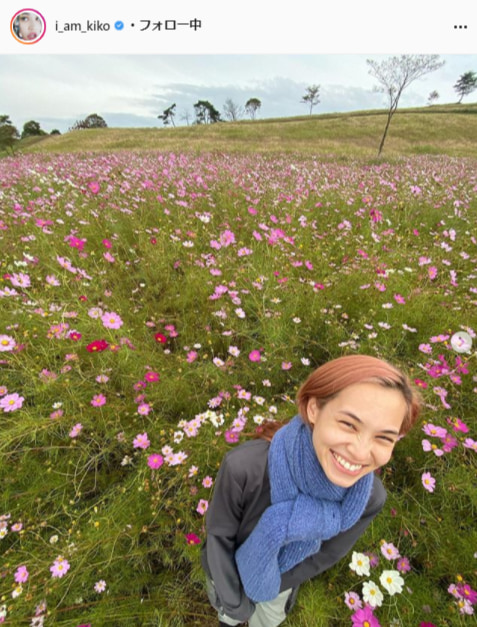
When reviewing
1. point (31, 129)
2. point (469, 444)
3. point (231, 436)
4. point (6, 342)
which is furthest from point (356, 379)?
point (31, 129)

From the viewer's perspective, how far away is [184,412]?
1.79m

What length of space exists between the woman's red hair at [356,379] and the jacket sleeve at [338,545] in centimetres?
28

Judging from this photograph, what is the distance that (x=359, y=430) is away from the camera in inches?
29.8

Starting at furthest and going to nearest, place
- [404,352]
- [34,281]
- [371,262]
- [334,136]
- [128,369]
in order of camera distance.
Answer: [334,136] → [371,262] → [34,281] → [404,352] → [128,369]

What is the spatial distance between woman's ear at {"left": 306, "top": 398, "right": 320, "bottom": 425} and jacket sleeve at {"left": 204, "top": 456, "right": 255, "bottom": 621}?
28cm

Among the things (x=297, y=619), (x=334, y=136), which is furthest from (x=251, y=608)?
(x=334, y=136)

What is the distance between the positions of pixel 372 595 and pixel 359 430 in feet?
2.69

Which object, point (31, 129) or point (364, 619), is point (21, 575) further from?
point (31, 129)

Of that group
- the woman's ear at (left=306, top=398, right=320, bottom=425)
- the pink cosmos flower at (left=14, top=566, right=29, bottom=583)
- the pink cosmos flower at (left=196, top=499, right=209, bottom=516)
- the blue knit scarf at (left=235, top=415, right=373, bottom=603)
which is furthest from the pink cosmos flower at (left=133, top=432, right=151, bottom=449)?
the woman's ear at (left=306, top=398, right=320, bottom=425)

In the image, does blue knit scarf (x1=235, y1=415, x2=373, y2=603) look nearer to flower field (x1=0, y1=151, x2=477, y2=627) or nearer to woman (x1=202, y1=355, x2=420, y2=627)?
woman (x1=202, y1=355, x2=420, y2=627)

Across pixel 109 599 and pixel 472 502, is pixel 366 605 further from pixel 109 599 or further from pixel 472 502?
pixel 109 599

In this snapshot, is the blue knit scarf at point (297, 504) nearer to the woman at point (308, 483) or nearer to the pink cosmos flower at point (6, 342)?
the woman at point (308, 483)

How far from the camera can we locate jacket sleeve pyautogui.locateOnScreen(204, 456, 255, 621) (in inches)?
36.6

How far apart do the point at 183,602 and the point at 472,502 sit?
4.25 ft
